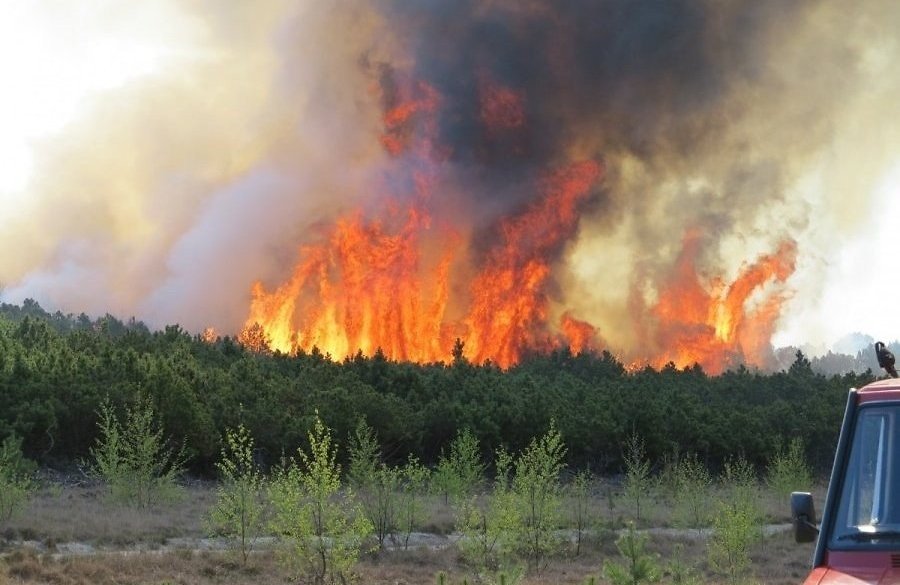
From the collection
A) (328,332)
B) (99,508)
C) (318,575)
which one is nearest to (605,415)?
(99,508)

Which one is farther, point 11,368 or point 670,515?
point 11,368

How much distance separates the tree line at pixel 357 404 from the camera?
147 feet

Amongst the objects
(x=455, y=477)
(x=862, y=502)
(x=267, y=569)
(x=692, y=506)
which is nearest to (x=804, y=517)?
(x=862, y=502)

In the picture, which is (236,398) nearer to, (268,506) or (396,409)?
(396,409)

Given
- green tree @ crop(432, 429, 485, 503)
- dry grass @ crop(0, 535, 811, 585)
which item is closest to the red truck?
dry grass @ crop(0, 535, 811, 585)

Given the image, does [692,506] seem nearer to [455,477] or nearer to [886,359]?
[455,477]

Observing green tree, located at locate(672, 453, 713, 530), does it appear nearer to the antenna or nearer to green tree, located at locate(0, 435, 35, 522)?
green tree, located at locate(0, 435, 35, 522)

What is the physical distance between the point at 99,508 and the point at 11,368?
1562 centimetres

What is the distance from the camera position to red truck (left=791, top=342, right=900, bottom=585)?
6.17 meters

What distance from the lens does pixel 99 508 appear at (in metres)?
33.8

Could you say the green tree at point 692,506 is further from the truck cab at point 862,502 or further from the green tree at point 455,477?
the truck cab at point 862,502

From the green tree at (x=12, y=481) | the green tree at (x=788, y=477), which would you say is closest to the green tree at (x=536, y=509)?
the green tree at (x=12, y=481)

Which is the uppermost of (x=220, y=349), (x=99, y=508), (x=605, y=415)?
(x=220, y=349)

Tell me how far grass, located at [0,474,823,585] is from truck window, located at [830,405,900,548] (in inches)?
594
